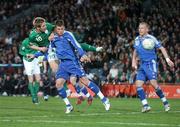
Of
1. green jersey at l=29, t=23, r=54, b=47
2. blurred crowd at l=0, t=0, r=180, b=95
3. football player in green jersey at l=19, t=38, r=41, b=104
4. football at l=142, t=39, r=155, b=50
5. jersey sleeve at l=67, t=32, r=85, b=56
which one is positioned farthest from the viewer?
blurred crowd at l=0, t=0, r=180, b=95

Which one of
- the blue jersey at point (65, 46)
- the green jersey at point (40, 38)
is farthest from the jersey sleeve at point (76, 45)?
the green jersey at point (40, 38)

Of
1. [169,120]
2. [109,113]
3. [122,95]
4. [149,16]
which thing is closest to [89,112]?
[109,113]

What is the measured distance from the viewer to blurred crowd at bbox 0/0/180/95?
30.1 metres

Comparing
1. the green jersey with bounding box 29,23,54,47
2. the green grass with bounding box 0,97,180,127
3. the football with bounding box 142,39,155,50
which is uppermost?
the green jersey with bounding box 29,23,54,47

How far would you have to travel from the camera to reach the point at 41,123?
46.8 feet

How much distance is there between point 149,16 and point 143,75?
1586 centimetres

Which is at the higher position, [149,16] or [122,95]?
[149,16]

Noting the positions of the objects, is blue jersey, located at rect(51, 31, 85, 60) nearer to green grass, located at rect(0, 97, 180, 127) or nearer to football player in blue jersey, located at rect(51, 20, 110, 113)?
football player in blue jersey, located at rect(51, 20, 110, 113)

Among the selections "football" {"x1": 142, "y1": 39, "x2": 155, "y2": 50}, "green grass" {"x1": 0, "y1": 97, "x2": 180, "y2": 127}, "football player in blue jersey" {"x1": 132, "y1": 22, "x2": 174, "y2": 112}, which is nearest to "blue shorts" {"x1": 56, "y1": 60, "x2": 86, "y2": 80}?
"green grass" {"x1": 0, "y1": 97, "x2": 180, "y2": 127}

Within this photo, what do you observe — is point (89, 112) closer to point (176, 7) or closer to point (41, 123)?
point (41, 123)

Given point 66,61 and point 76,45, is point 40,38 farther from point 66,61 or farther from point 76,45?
point 76,45

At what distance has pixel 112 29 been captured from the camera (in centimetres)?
3438

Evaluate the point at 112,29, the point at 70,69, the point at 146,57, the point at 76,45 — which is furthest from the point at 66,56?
the point at 112,29

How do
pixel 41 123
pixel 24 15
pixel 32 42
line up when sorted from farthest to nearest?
pixel 24 15 < pixel 32 42 < pixel 41 123
